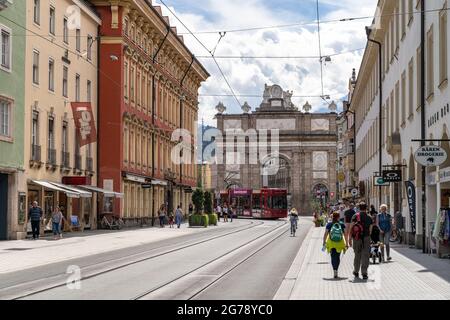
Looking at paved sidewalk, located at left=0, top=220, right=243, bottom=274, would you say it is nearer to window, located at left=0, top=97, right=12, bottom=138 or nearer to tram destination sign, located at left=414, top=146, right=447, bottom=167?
window, located at left=0, top=97, right=12, bottom=138

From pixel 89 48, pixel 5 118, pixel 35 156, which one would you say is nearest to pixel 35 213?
pixel 35 156

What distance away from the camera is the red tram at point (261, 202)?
85688 mm

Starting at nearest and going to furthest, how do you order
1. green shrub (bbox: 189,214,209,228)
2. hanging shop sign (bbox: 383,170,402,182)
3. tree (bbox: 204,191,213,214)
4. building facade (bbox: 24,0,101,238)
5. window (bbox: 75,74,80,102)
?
hanging shop sign (bbox: 383,170,402,182) → building facade (bbox: 24,0,101,238) → window (bbox: 75,74,80,102) → green shrub (bbox: 189,214,209,228) → tree (bbox: 204,191,213,214)

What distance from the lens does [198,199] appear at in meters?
61.8

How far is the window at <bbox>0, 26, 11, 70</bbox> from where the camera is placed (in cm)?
3572

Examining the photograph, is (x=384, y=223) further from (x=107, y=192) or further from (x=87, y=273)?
(x=107, y=192)

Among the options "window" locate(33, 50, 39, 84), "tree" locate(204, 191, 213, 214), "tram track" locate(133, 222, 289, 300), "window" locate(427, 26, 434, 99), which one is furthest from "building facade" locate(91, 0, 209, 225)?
"window" locate(427, 26, 434, 99)

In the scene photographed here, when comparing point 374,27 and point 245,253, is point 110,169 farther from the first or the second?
point 245,253

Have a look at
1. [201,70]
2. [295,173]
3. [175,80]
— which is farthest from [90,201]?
[295,173]

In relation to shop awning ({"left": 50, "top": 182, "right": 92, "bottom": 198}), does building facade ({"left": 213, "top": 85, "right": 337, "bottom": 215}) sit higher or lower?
higher

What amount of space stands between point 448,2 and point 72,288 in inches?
496

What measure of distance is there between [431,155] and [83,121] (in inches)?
1074

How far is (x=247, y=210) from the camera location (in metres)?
88.4

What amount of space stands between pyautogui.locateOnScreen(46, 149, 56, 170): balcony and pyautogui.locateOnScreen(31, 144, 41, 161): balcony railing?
127cm
